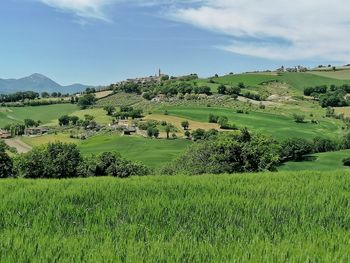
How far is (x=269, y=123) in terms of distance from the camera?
144875mm

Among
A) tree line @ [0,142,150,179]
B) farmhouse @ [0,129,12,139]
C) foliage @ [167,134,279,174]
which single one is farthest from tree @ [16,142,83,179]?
farmhouse @ [0,129,12,139]

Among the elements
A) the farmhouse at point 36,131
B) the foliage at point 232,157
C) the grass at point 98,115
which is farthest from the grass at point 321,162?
the farmhouse at point 36,131

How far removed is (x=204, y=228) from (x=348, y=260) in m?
2.48

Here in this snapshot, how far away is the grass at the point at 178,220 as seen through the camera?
510cm

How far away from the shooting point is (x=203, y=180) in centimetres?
1068

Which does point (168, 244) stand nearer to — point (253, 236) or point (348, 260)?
point (253, 236)

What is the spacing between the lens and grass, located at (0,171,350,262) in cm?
510

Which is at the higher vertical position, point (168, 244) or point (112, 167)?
point (168, 244)

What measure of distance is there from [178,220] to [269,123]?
14109 centimetres

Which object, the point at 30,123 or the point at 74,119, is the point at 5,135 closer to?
the point at 30,123

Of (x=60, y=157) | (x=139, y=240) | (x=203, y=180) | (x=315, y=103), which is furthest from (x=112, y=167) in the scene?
(x=315, y=103)

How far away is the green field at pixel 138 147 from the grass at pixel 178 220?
91974 millimetres

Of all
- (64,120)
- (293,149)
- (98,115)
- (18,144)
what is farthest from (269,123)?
(64,120)

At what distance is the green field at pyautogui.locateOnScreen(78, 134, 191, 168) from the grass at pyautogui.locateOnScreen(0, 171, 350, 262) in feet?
302
